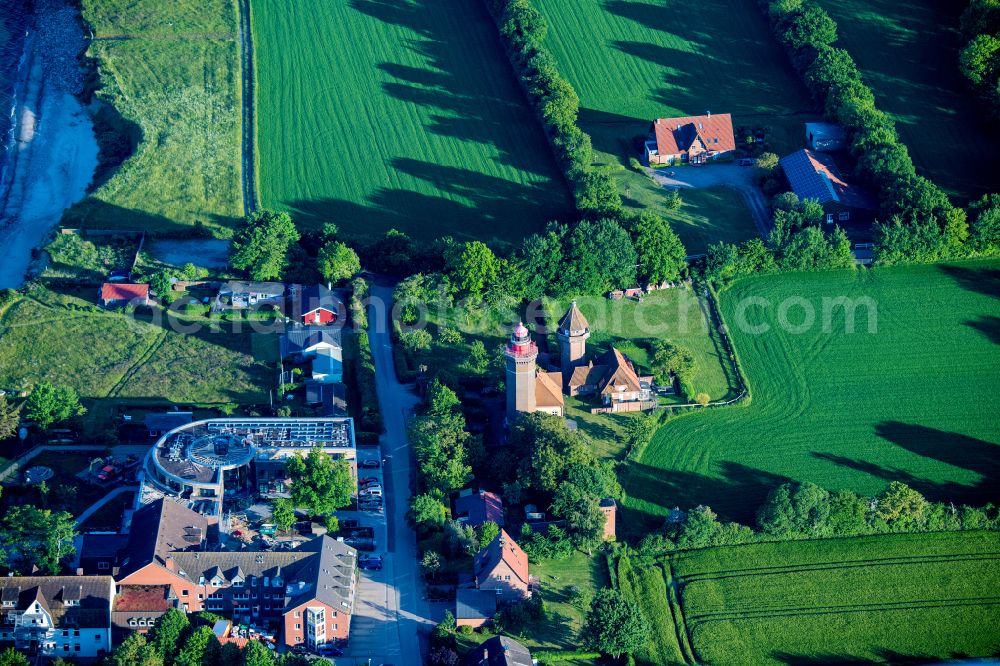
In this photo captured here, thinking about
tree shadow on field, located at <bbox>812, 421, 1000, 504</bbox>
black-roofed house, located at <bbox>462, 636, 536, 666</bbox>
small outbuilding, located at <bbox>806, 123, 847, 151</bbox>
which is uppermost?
small outbuilding, located at <bbox>806, 123, 847, 151</bbox>

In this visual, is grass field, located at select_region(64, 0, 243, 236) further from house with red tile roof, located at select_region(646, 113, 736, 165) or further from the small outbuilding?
the small outbuilding

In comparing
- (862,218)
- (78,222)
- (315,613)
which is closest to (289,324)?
(78,222)

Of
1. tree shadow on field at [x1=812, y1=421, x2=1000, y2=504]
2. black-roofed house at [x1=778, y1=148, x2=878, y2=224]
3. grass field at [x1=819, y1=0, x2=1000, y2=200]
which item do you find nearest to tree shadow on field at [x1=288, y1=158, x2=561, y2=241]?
black-roofed house at [x1=778, y1=148, x2=878, y2=224]

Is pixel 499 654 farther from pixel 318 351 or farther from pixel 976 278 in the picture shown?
pixel 976 278

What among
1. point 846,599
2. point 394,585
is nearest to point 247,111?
point 394,585

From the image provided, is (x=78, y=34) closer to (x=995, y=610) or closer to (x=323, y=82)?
(x=323, y=82)

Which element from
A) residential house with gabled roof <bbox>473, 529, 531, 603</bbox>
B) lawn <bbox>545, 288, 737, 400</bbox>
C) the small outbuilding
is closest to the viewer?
residential house with gabled roof <bbox>473, 529, 531, 603</bbox>
